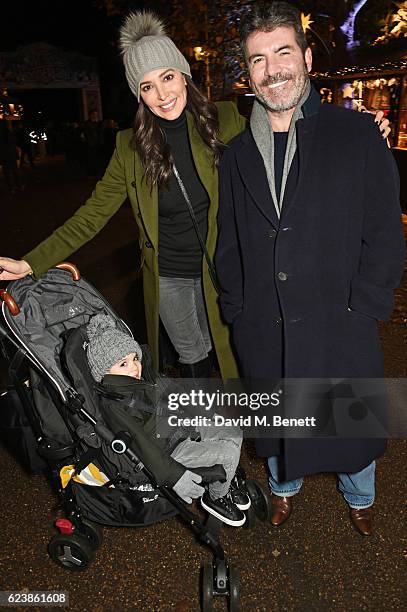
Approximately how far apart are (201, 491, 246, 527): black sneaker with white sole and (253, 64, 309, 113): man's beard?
1915 millimetres

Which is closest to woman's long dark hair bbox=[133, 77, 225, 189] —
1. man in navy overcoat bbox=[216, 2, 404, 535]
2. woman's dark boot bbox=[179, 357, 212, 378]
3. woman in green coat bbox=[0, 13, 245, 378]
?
woman in green coat bbox=[0, 13, 245, 378]

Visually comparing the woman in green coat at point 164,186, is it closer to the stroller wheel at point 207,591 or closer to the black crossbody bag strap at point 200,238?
the black crossbody bag strap at point 200,238

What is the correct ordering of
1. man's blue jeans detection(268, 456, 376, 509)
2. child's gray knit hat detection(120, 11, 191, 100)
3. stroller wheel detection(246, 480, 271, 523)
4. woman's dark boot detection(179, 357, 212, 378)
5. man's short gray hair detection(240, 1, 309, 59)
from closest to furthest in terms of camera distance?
man's short gray hair detection(240, 1, 309, 59)
child's gray knit hat detection(120, 11, 191, 100)
man's blue jeans detection(268, 456, 376, 509)
stroller wheel detection(246, 480, 271, 523)
woman's dark boot detection(179, 357, 212, 378)

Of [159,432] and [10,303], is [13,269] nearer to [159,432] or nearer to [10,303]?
[10,303]

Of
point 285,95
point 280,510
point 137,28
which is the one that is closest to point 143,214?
point 137,28

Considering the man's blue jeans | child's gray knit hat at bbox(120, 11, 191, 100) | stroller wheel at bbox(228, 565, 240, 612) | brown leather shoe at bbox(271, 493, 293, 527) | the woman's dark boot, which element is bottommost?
brown leather shoe at bbox(271, 493, 293, 527)

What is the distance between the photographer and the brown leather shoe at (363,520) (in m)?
2.80

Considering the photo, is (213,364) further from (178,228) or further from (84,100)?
(84,100)

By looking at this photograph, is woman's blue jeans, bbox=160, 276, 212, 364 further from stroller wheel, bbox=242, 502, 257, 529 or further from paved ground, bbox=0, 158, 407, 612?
stroller wheel, bbox=242, 502, 257, 529

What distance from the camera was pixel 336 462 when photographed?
2.52 m

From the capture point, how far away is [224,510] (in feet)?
8.64

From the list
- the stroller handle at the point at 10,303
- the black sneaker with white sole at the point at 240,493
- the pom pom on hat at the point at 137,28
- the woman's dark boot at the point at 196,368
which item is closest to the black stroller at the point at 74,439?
the stroller handle at the point at 10,303

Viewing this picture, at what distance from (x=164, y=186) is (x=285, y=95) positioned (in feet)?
2.92

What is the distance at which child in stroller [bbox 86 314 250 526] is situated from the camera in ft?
7.42
